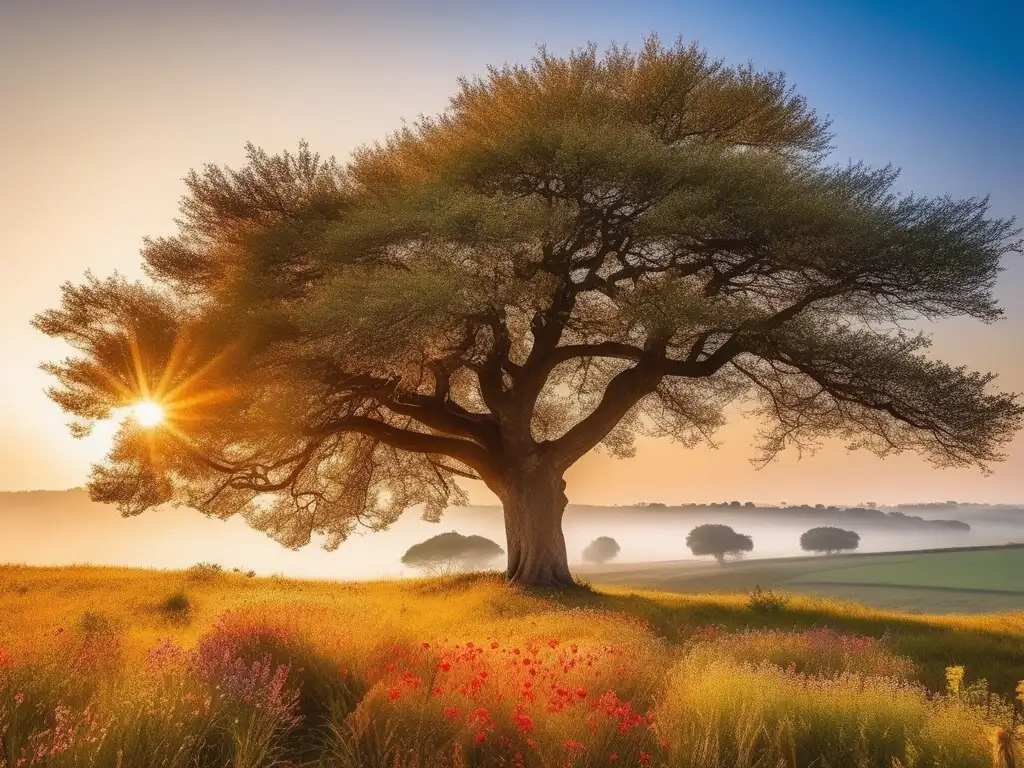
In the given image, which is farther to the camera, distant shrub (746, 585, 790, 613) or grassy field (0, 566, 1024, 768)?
distant shrub (746, 585, 790, 613)

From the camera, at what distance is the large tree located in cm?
1605

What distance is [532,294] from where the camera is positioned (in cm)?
1616

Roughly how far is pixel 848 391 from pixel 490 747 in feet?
45.1

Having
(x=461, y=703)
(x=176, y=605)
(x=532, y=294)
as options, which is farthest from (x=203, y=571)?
(x=461, y=703)

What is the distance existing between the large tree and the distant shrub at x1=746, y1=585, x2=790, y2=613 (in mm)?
3727

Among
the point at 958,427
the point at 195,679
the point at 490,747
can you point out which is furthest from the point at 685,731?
the point at 958,427

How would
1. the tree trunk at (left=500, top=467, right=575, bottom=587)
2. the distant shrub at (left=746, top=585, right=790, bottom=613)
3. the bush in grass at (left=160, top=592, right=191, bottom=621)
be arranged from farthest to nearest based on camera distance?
1. the tree trunk at (left=500, top=467, right=575, bottom=587)
2. the distant shrub at (left=746, top=585, right=790, bottom=613)
3. the bush in grass at (left=160, top=592, right=191, bottom=621)

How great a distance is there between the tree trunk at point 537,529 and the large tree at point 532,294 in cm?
7

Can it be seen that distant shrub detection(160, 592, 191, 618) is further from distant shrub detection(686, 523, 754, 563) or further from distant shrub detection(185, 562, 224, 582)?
distant shrub detection(686, 523, 754, 563)

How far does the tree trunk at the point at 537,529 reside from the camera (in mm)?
19594

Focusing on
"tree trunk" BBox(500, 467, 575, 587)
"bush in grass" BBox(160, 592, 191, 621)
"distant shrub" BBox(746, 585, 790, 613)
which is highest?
"tree trunk" BBox(500, 467, 575, 587)

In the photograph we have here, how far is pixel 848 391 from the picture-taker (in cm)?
1752

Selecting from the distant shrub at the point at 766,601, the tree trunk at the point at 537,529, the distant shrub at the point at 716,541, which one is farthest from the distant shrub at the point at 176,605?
the distant shrub at the point at 716,541

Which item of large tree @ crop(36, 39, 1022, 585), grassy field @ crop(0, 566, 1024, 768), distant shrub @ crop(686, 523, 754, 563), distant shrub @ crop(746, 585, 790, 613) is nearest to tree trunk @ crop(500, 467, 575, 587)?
large tree @ crop(36, 39, 1022, 585)
